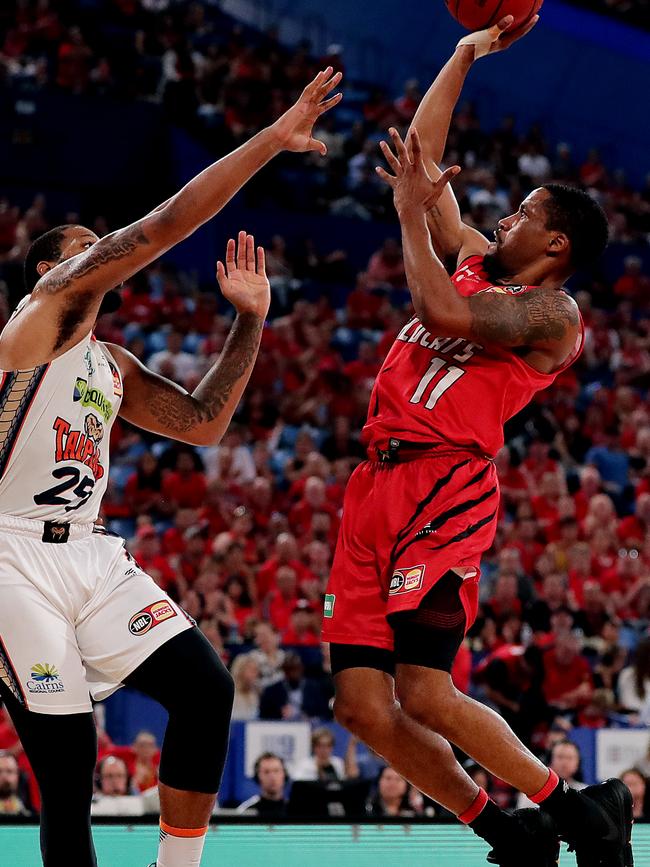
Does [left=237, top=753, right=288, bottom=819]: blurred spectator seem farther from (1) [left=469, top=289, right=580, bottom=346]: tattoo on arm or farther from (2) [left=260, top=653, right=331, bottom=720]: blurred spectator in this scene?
(1) [left=469, top=289, right=580, bottom=346]: tattoo on arm

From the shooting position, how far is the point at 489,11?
17.1 feet

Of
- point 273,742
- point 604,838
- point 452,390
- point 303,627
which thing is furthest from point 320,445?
point 604,838

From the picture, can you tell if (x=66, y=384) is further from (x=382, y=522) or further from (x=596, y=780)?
(x=596, y=780)

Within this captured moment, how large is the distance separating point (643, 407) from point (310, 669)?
7.54 metres

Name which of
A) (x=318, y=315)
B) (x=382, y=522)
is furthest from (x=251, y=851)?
(x=318, y=315)

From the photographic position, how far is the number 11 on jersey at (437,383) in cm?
468

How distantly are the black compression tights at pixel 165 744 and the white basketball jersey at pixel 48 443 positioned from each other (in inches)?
22.7

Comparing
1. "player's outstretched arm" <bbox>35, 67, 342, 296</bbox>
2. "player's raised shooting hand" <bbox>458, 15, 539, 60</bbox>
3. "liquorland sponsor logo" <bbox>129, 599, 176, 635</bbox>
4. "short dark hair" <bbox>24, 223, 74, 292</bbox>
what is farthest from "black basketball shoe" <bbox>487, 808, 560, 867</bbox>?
"player's raised shooting hand" <bbox>458, 15, 539, 60</bbox>

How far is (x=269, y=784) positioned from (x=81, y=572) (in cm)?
471

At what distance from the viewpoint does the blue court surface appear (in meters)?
5.26

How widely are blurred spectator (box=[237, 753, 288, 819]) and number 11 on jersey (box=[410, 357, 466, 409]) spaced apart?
4356 millimetres

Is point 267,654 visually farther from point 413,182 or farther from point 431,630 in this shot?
point 413,182

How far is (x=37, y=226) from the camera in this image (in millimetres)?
15453

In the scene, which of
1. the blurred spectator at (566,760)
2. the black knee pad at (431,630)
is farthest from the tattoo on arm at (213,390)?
the blurred spectator at (566,760)
